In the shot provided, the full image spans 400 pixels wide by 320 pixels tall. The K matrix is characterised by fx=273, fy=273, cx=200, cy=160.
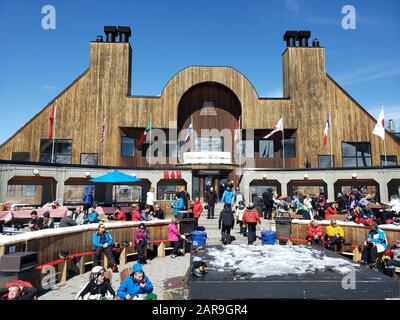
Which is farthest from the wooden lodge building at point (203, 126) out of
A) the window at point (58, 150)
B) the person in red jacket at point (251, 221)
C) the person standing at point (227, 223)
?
the person in red jacket at point (251, 221)

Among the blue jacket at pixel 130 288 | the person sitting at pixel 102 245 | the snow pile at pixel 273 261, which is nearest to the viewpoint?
the blue jacket at pixel 130 288

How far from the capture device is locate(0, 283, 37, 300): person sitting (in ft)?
15.9

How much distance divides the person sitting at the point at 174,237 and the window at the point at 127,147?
56.4 feet

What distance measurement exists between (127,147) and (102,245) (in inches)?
764

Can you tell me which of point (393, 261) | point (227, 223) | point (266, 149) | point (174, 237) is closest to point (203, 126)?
point (266, 149)

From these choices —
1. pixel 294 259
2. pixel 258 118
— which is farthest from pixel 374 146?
pixel 294 259

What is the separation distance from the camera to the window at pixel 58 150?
2641 centimetres

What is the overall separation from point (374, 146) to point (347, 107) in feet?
15.7

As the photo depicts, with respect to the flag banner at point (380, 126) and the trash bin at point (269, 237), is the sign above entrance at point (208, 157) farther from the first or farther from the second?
the trash bin at point (269, 237)

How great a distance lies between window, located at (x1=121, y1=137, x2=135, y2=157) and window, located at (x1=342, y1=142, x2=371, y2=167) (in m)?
21.5

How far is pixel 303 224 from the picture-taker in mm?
12305

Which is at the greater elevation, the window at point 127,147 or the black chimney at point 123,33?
the black chimney at point 123,33

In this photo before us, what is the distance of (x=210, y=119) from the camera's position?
29109mm
